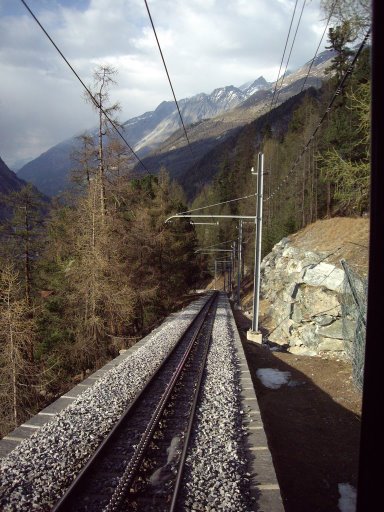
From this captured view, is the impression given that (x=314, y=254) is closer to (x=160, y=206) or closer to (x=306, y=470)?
(x=160, y=206)

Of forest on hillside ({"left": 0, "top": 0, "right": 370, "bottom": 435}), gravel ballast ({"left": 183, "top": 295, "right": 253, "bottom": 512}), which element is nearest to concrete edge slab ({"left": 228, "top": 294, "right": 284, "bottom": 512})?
gravel ballast ({"left": 183, "top": 295, "right": 253, "bottom": 512})

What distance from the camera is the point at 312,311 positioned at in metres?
19.2

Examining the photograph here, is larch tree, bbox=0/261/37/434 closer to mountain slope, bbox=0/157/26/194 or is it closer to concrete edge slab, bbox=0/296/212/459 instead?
concrete edge slab, bbox=0/296/212/459

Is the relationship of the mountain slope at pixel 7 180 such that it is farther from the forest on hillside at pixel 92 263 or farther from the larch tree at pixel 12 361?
the larch tree at pixel 12 361

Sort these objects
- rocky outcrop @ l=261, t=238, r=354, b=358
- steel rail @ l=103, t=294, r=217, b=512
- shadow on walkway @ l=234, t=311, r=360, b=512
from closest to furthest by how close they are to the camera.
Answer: steel rail @ l=103, t=294, r=217, b=512, shadow on walkway @ l=234, t=311, r=360, b=512, rocky outcrop @ l=261, t=238, r=354, b=358

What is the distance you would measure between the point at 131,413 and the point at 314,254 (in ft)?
57.7

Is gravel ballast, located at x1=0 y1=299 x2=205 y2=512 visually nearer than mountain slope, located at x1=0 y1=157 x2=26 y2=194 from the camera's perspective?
Yes

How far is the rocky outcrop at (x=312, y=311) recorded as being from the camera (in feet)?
55.2

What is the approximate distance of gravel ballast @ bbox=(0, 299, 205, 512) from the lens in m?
5.21

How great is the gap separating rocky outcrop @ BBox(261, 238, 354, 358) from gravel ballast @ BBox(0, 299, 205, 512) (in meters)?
8.17

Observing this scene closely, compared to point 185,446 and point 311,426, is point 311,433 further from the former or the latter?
point 185,446

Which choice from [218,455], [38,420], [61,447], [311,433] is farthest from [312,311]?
[61,447]

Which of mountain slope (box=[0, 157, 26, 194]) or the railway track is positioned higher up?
mountain slope (box=[0, 157, 26, 194])

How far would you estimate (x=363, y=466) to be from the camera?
1970mm
